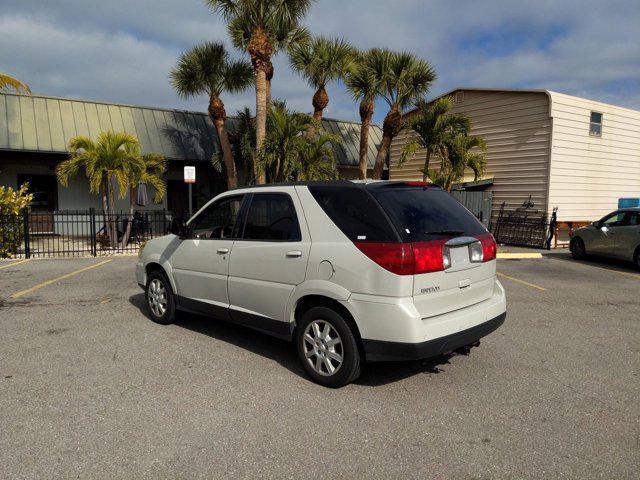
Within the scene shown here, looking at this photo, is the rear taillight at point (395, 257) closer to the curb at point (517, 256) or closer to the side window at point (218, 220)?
the side window at point (218, 220)

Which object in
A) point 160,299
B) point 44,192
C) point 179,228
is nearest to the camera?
point 179,228

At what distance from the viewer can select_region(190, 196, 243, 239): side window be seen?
5.16 meters

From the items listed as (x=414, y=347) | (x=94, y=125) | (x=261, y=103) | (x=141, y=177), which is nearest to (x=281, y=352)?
(x=414, y=347)

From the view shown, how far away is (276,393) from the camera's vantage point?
4.05m

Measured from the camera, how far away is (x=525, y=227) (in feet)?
52.5

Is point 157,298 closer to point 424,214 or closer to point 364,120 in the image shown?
point 424,214

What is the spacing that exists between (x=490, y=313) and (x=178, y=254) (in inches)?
140

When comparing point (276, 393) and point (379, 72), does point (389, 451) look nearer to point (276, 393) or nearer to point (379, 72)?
point (276, 393)

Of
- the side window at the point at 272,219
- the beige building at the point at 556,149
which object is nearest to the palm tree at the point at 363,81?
the beige building at the point at 556,149

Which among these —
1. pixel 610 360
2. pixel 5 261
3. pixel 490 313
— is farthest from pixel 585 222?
pixel 5 261

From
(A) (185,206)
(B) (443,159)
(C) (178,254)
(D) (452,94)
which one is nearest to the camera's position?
(C) (178,254)

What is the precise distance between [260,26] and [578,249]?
11.3 metres

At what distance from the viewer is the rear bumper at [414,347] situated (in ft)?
12.0

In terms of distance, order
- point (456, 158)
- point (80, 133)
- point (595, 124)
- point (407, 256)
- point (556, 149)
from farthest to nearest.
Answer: point (80, 133), point (595, 124), point (556, 149), point (456, 158), point (407, 256)
